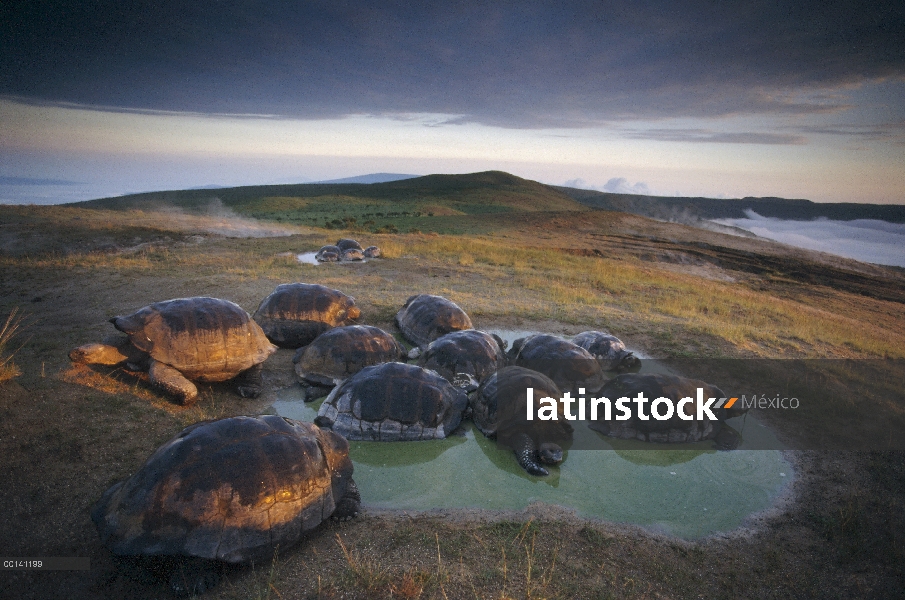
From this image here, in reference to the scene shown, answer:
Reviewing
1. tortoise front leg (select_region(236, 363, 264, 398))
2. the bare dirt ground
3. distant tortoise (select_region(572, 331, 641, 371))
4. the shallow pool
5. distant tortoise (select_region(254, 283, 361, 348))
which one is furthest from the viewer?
distant tortoise (select_region(254, 283, 361, 348))

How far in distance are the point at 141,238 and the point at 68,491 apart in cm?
2282

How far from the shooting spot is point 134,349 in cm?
735

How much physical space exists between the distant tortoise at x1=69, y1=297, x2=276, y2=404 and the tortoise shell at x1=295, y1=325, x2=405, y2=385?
0.88m

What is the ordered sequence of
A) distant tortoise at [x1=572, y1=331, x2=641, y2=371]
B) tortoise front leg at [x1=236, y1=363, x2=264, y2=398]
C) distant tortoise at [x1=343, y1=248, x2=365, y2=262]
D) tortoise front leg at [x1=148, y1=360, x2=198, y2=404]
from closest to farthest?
tortoise front leg at [x1=148, y1=360, x2=198, y2=404] → tortoise front leg at [x1=236, y1=363, x2=264, y2=398] → distant tortoise at [x1=572, y1=331, x2=641, y2=371] → distant tortoise at [x1=343, y1=248, x2=365, y2=262]

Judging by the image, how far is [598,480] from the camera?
20.6 feet

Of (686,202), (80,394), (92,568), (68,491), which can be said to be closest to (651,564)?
(92,568)

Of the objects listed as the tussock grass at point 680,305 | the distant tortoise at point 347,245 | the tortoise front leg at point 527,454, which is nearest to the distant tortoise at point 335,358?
the tortoise front leg at point 527,454

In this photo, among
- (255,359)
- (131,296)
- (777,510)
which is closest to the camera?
(777,510)

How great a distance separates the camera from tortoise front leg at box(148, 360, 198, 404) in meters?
6.97

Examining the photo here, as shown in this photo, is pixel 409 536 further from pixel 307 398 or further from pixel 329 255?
pixel 329 255

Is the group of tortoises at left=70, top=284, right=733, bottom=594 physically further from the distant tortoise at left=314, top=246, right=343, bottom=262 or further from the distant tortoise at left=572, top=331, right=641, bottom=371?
the distant tortoise at left=314, top=246, right=343, bottom=262

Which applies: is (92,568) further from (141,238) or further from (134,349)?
(141,238)

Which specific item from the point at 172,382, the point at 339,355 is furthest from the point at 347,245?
the point at 172,382

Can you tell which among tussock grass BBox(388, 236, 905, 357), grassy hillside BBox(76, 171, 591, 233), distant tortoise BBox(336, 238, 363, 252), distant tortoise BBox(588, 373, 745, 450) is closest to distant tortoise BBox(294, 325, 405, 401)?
distant tortoise BBox(588, 373, 745, 450)
